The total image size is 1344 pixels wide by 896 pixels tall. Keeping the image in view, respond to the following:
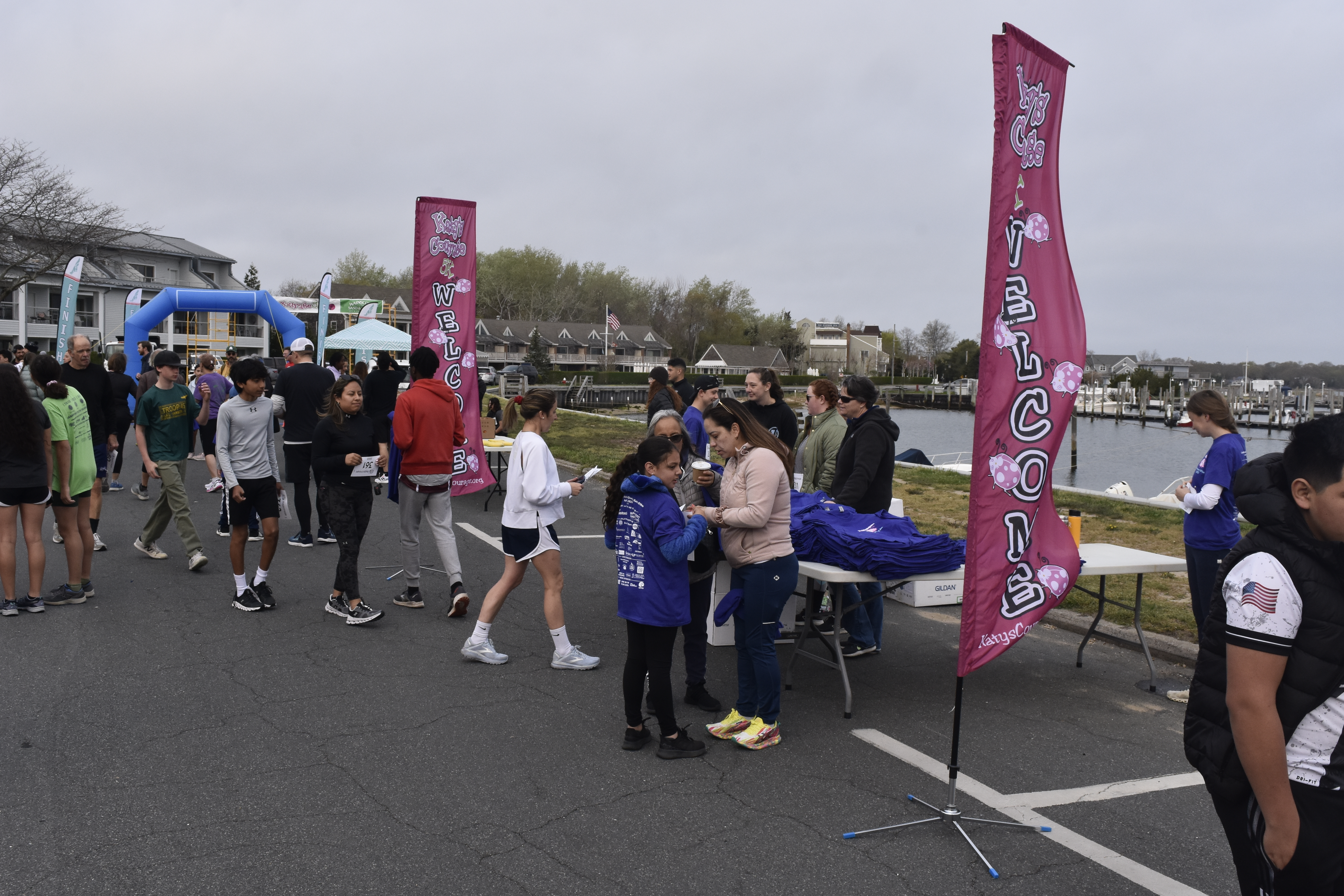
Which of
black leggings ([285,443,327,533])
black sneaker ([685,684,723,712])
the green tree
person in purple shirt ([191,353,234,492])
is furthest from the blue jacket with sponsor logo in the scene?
the green tree

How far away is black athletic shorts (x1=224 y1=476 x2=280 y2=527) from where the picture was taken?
6.96 metres

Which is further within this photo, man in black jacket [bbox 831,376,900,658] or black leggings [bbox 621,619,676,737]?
man in black jacket [bbox 831,376,900,658]

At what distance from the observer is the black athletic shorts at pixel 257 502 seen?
696 cm

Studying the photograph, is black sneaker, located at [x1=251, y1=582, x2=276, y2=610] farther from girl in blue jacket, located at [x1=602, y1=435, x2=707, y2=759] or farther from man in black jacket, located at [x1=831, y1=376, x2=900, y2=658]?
man in black jacket, located at [x1=831, y1=376, x2=900, y2=658]

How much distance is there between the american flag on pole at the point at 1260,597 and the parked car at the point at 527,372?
56707mm

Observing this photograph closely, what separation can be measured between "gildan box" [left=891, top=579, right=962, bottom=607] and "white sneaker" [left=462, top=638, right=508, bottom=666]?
2669 mm

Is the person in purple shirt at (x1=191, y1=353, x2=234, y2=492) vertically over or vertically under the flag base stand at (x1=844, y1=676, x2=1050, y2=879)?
over

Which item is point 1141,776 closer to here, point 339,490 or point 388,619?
point 388,619

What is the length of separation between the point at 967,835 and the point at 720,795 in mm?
1085

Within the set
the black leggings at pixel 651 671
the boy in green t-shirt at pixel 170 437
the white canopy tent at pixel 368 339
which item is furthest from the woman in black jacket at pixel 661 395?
the white canopy tent at pixel 368 339

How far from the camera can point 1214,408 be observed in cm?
562

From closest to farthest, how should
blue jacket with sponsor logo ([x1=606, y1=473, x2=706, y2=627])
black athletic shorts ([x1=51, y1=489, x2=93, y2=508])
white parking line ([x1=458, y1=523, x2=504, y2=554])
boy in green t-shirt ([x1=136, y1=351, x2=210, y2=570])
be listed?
1. blue jacket with sponsor logo ([x1=606, y1=473, x2=706, y2=627])
2. black athletic shorts ([x1=51, y1=489, x2=93, y2=508])
3. boy in green t-shirt ([x1=136, y1=351, x2=210, y2=570])
4. white parking line ([x1=458, y1=523, x2=504, y2=554])

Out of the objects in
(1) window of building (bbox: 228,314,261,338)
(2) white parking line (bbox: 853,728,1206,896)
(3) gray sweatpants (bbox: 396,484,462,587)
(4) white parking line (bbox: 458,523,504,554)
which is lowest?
(4) white parking line (bbox: 458,523,504,554)

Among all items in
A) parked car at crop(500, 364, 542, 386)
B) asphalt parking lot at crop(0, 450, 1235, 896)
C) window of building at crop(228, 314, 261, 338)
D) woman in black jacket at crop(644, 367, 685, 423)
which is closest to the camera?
asphalt parking lot at crop(0, 450, 1235, 896)
